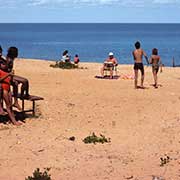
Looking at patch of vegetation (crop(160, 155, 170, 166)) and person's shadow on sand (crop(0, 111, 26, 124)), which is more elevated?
person's shadow on sand (crop(0, 111, 26, 124))

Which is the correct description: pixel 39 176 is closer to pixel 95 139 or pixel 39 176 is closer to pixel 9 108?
pixel 95 139

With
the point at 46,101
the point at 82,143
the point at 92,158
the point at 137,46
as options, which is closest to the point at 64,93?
the point at 46,101

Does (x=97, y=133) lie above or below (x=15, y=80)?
below

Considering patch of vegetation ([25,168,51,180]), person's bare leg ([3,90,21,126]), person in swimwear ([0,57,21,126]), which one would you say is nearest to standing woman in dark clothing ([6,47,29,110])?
person in swimwear ([0,57,21,126])

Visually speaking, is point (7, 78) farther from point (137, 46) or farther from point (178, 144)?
point (137, 46)

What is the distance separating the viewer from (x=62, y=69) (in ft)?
74.8

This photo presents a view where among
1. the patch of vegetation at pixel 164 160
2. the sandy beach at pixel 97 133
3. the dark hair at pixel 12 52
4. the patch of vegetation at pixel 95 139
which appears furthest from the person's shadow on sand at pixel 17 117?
the patch of vegetation at pixel 164 160

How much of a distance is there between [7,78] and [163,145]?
320 cm

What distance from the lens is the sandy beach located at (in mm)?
7999

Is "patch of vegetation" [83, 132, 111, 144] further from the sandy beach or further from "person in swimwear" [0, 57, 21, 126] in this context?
"person in swimwear" [0, 57, 21, 126]

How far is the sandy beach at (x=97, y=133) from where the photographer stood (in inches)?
315

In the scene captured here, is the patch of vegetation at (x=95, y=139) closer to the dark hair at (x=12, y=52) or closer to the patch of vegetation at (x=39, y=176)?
the patch of vegetation at (x=39, y=176)

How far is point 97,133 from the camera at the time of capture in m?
10.2

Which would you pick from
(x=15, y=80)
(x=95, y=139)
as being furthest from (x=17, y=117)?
(x=95, y=139)
